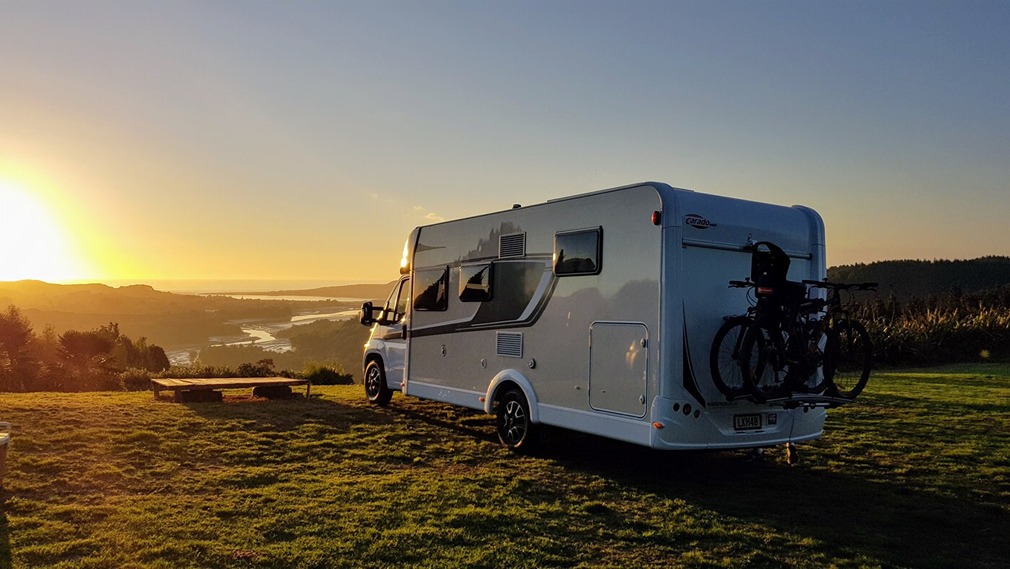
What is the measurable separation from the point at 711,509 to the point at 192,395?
9.40 meters

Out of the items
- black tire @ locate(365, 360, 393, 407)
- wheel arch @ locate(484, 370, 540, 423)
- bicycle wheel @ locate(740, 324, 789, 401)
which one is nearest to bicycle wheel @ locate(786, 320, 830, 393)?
bicycle wheel @ locate(740, 324, 789, 401)

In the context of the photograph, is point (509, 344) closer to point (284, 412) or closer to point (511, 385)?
point (511, 385)

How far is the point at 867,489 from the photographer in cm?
685

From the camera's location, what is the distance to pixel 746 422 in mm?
6691

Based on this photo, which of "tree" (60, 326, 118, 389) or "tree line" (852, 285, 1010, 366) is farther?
"tree" (60, 326, 118, 389)

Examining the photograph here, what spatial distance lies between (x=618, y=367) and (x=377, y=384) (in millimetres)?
6113

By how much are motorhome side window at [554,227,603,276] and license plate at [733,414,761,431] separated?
1.96 meters

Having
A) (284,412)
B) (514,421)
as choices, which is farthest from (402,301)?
(514,421)

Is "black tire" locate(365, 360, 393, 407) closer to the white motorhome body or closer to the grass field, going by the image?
the grass field

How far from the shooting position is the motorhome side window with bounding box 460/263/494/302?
876 centimetres

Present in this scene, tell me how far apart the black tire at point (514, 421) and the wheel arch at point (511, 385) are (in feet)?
0.20

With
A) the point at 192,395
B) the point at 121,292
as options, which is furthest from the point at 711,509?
the point at 121,292

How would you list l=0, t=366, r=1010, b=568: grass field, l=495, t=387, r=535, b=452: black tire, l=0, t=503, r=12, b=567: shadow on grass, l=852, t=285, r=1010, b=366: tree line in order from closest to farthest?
l=0, t=503, r=12, b=567: shadow on grass
l=0, t=366, r=1010, b=568: grass field
l=495, t=387, r=535, b=452: black tire
l=852, t=285, r=1010, b=366: tree line

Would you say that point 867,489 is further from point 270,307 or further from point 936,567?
point 270,307
